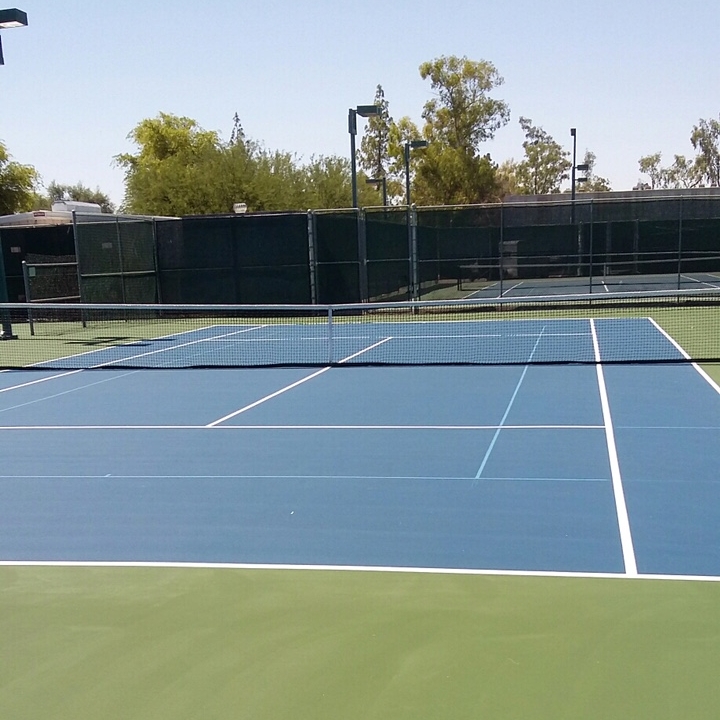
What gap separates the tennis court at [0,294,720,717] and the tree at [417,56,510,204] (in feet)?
138

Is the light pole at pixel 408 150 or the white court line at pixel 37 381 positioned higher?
the light pole at pixel 408 150

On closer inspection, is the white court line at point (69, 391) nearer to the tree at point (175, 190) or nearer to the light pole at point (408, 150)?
the light pole at point (408, 150)

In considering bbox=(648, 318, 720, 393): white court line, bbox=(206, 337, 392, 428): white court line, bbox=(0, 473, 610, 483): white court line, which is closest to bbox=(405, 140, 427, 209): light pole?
bbox=(648, 318, 720, 393): white court line

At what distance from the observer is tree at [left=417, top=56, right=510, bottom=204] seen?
50000mm

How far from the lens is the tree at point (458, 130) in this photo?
50000 millimetres

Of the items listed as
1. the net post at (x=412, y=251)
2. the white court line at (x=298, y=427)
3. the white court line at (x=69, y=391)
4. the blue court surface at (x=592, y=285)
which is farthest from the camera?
the blue court surface at (x=592, y=285)

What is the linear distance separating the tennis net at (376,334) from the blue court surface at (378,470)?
4.97 feet

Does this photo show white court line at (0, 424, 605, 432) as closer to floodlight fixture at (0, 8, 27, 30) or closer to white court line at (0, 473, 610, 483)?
white court line at (0, 473, 610, 483)

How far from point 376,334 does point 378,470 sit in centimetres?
1061

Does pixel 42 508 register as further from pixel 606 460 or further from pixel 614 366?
pixel 614 366

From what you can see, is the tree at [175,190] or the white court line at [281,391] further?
the tree at [175,190]

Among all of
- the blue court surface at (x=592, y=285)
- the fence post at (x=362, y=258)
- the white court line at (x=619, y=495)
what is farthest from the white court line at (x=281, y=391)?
the blue court surface at (x=592, y=285)

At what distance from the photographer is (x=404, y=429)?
341 inches

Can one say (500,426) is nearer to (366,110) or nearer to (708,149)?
(366,110)
